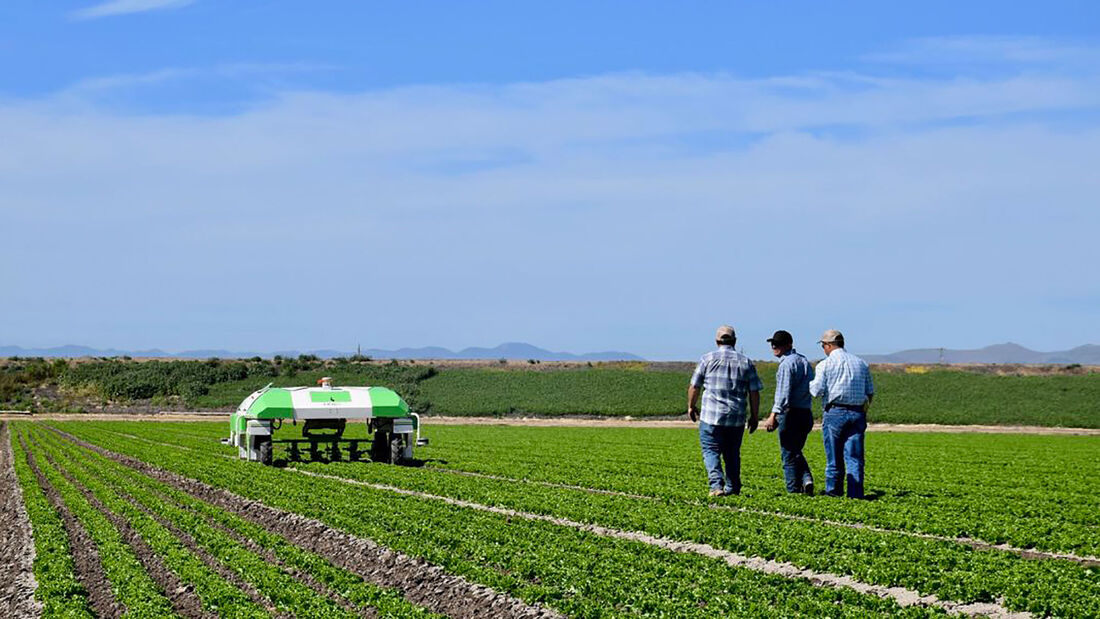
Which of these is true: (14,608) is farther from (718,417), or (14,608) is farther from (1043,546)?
(1043,546)

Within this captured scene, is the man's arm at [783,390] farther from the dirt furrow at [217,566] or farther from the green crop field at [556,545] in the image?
the dirt furrow at [217,566]

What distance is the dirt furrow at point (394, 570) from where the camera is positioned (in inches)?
418

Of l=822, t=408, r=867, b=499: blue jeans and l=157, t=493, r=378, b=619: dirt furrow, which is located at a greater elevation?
l=822, t=408, r=867, b=499: blue jeans

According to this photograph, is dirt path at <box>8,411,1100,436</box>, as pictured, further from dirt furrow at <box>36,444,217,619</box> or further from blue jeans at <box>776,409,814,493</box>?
dirt furrow at <box>36,444,217,619</box>

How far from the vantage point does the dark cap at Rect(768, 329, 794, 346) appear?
645 inches

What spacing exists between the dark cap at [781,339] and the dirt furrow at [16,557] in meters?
9.16

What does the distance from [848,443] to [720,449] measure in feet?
5.36

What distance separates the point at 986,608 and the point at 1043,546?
3407mm

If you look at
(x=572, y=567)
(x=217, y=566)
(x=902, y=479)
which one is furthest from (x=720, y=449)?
(x=217, y=566)

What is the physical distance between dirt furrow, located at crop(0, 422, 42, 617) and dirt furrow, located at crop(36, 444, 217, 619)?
1.08m

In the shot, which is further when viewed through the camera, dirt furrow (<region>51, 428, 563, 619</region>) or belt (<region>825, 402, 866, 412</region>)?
belt (<region>825, 402, 866, 412</region>)

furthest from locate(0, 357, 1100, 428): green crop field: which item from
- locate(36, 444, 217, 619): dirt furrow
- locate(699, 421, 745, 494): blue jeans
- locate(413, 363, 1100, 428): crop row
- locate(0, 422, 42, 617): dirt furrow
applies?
locate(36, 444, 217, 619): dirt furrow

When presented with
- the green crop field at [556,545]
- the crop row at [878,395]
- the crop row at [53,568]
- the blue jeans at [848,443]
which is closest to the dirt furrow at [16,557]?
the crop row at [53,568]

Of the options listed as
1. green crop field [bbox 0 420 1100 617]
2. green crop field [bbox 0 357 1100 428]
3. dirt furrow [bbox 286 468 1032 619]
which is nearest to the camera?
dirt furrow [bbox 286 468 1032 619]
